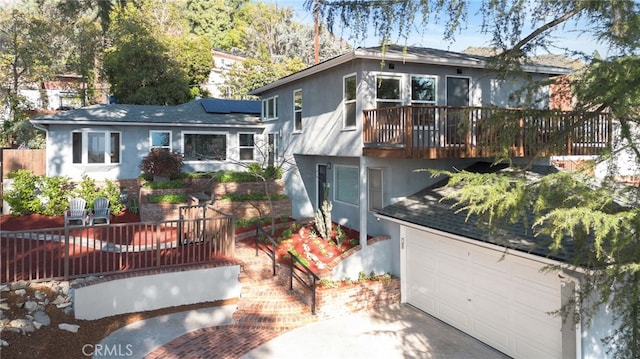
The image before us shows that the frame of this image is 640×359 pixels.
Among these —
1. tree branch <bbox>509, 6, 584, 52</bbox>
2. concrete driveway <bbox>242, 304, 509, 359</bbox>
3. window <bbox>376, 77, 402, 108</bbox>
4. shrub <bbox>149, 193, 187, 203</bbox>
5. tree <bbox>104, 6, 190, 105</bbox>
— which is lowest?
concrete driveway <bbox>242, 304, 509, 359</bbox>

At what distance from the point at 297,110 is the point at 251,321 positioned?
30.2 ft

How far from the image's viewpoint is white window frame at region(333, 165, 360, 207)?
13.4 metres

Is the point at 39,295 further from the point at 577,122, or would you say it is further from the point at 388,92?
the point at 577,122

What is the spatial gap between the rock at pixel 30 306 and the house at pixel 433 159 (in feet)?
20.9

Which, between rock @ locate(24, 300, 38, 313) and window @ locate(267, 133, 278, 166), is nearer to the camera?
rock @ locate(24, 300, 38, 313)

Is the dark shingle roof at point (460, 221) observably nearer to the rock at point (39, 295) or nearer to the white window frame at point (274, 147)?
the rock at point (39, 295)

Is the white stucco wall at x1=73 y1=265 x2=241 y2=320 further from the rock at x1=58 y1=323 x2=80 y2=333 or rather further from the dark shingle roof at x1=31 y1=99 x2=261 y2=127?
the dark shingle roof at x1=31 y1=99 x2=261 y2=127

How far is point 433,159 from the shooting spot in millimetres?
11375

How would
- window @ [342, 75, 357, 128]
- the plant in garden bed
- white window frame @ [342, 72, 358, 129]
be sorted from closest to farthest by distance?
1. the plant in garden bed
2. white window frame @ [342, 72, 358, 129]
3. window @ [342, 75, 357, 128]

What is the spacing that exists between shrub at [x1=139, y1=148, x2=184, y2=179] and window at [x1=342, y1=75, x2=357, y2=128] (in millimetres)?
8393

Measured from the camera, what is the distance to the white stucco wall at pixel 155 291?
27.1ft

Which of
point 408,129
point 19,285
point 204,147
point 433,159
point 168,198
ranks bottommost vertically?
point 19,285

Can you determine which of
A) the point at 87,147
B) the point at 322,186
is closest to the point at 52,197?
the point at 87,147

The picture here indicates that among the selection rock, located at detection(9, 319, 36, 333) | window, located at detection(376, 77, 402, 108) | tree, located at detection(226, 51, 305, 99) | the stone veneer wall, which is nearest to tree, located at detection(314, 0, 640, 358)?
window, located at detection(376, 77, 402, 108)
